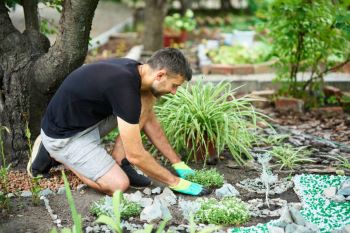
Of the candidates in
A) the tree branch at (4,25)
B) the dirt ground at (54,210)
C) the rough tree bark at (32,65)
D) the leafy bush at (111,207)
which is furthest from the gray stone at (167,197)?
the tree branch at (4,25)

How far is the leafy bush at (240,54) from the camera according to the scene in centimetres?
811

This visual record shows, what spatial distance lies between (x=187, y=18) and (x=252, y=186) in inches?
257

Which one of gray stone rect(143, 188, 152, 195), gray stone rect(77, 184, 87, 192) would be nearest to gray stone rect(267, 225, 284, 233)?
gray stone rect(143, 188, 152, 195)

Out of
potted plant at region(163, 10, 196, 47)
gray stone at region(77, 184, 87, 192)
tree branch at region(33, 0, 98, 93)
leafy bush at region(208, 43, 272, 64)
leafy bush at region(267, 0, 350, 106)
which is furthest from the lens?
potted plant at region(163, 10, 196, 47)

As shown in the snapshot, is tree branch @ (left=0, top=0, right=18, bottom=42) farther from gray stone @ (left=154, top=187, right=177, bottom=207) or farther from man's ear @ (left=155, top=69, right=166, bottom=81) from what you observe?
gray stone @ (left=154, top=187, right=177, bottom=207)

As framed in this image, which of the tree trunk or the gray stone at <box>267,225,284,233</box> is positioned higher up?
the tree trunk

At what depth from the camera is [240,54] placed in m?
8.23

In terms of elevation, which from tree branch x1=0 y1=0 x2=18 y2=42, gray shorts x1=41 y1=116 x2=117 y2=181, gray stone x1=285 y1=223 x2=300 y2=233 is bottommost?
gray stone x1=285 y1=223 x2=300 y2=233

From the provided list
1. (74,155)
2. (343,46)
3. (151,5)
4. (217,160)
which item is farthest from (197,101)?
(151,5)

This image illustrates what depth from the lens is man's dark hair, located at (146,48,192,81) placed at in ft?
11.9

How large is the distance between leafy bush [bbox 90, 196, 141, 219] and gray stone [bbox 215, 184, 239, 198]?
58cm

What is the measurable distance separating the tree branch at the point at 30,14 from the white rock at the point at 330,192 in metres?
2.54

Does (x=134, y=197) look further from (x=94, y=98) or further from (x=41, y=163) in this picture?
(x=41, y=163)

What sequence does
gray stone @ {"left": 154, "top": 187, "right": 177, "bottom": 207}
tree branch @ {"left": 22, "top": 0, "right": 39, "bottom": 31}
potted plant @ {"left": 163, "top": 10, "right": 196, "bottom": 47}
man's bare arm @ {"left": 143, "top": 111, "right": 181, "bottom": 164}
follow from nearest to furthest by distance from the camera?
gray stone @ {"left": 154, "top": 187, "right": 177, "bottom": 207} < man's bare arm @ {"left": 143, "top": 111, "right": 181, "bottom": 164} < tree branch @ {"left": 22, "top": 0, "right": 39, "bottom": 31} < potted plant @ {"left": 163, "top": 10, "right": 196, "bottom": 47}
